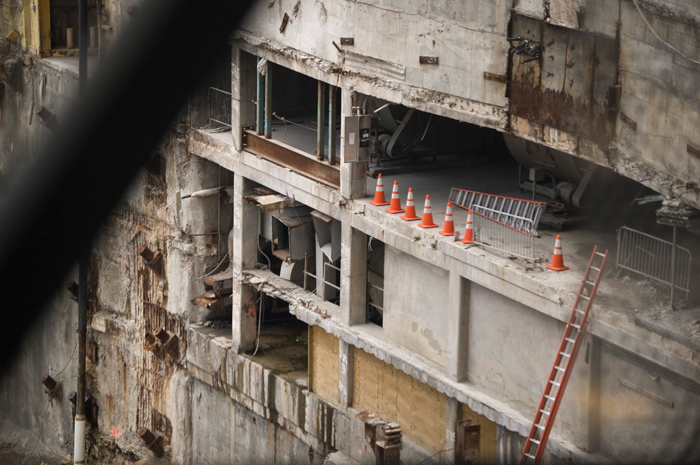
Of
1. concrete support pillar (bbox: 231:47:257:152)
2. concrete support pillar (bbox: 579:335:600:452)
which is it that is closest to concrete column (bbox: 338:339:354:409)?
concrete support pillar (bbox: 231:47:257:152)

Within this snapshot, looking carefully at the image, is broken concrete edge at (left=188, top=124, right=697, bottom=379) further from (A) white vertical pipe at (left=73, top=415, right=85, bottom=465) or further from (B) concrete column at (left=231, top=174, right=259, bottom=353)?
(A) white vertical pipe at (left=73, top=415, right=85, bottom=465)

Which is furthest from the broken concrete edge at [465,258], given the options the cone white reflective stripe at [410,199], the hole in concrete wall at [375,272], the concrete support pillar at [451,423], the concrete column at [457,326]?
the concrete support pillar at [451,423]

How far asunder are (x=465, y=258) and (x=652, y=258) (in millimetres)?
2871

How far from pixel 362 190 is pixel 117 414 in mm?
9993

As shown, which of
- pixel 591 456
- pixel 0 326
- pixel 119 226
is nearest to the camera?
pixel 0 326

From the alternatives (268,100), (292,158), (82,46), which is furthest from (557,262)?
(82,46)

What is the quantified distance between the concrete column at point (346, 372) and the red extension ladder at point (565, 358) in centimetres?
536

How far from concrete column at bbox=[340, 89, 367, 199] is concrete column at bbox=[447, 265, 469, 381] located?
3.08 m

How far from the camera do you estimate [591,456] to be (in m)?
12.7

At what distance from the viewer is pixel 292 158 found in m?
18.6

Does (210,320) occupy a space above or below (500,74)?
below

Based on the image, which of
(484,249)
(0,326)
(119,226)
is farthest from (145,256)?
(0,326)

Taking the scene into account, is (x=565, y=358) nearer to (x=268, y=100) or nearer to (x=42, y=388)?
(x=268, y=100)

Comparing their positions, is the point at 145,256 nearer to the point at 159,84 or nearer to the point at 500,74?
the point at 500,74
